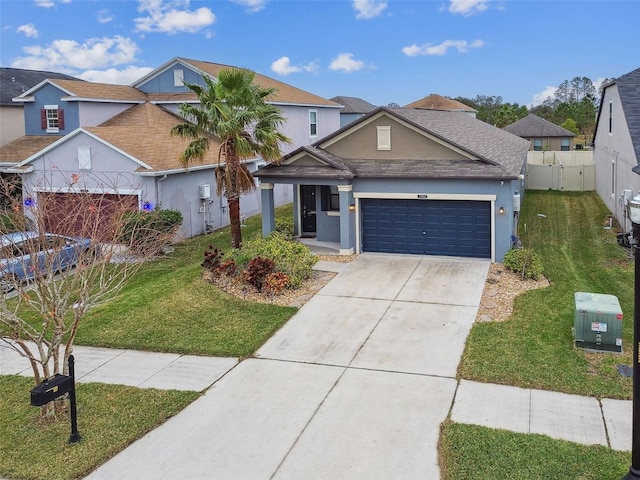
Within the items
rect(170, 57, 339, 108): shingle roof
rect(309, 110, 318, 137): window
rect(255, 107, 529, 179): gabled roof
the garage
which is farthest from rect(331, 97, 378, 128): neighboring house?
the garage

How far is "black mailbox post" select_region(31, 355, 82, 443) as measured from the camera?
25.8ft

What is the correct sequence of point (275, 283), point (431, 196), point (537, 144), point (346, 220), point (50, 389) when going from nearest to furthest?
point (50, 389), point (275, 283), point (431, 196), point (346, 220), point (537, 144)

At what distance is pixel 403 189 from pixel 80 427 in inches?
488

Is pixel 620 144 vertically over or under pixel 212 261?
over

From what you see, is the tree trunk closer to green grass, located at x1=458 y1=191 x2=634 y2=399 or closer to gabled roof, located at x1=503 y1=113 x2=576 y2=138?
green grass, located at x1=458 y1=191 x2=634 y2=399

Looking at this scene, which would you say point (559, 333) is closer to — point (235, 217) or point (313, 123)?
point (235, 217)

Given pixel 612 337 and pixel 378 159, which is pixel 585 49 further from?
pixel 612 337

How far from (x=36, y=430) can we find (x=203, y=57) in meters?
30.6

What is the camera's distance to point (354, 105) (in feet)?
170

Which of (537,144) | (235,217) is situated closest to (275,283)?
(235,217)

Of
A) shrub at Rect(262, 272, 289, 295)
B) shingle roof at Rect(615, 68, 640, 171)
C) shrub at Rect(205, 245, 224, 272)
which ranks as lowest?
shrub at Rect(262, 272, 289, 295)

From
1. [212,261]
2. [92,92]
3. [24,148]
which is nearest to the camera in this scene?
[212,261]

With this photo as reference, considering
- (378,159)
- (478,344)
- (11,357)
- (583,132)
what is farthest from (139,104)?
(583,132)

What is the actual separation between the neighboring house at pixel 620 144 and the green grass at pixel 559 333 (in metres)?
1.86
